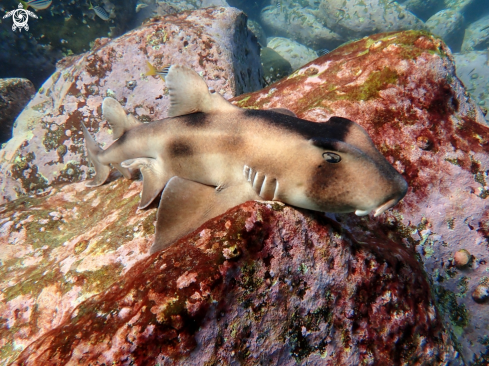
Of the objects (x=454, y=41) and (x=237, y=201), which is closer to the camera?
(x=237, y=201)

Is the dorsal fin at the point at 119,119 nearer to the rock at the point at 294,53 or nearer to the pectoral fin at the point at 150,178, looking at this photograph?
the pectoral fin at the point at 150,178

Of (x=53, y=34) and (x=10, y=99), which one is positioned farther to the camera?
(x=53, y=34)

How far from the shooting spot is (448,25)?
67.5 feet

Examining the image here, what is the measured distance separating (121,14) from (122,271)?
13823 mm

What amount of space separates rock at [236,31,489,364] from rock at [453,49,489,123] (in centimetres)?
1568

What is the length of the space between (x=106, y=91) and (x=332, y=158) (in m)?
5.93

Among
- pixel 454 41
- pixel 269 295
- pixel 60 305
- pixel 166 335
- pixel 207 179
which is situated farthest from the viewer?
pixel 454 41

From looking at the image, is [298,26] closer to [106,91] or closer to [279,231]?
[106,91]

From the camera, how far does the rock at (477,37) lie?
66.1ft

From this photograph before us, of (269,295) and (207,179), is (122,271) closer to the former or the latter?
(207,179)

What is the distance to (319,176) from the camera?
1871mm

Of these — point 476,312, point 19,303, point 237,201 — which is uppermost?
point 237,201

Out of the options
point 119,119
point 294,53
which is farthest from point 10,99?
point 294,53

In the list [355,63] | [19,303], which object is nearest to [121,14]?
[355,63]
